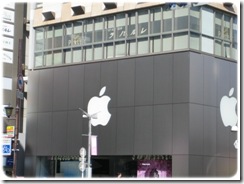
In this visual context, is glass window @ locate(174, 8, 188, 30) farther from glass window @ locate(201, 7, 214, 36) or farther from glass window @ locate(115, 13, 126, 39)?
glass window @ locate(115, 13, 126, 39)

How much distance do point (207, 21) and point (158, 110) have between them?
5.98 metres

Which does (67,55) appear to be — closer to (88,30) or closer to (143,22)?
(88,30)

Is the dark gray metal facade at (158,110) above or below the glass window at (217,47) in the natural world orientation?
below

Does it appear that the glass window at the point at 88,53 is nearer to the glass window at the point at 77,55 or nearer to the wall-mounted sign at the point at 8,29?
the glass window at the point at 77,55

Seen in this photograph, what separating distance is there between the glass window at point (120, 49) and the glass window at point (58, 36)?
4.52 meters

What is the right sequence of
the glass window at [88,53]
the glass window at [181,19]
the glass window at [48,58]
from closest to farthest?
the glass window at [181,19], the glass window at [88,53], the glass window at [48,58]

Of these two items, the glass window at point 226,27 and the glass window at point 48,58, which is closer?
the glass window at point 226,27

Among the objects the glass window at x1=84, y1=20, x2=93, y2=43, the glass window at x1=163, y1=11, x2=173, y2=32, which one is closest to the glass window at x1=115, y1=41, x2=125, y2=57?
the glass window at x1=84, y1=20, x2=93, y2=43

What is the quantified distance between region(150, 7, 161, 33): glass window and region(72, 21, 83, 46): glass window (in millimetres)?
5276

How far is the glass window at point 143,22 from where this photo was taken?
34.2m

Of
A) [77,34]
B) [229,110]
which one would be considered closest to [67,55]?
[77,34]

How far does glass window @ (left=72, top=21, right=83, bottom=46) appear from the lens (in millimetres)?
36969

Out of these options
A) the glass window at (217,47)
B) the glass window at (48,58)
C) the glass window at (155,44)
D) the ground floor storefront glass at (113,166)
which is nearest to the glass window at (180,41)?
the glass window at (155,44)

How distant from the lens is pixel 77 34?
37219mm
